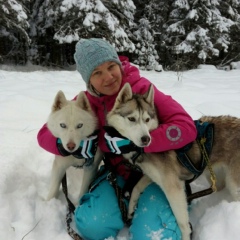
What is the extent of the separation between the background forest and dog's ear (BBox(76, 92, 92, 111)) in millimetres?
8460

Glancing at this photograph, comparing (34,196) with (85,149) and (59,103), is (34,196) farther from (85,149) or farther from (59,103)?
(59,103)

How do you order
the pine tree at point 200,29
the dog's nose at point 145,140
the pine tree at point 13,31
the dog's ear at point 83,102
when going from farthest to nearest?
the pine tree at point 200,29, the pine tree at point 13,31, the dog's ear at point 83,102, the dog's nose at point 145,140

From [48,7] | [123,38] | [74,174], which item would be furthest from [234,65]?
[74,174]

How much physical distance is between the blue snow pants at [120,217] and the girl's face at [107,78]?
34.9 inches

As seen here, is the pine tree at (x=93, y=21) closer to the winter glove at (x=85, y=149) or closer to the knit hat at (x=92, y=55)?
the knit hat at (x=92, y=55)

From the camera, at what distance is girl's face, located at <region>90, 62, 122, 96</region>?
2475mm

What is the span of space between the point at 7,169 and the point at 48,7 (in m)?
10.9

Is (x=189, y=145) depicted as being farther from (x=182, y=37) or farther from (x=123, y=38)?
(x=182, y=37)

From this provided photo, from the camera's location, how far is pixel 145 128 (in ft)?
7.22

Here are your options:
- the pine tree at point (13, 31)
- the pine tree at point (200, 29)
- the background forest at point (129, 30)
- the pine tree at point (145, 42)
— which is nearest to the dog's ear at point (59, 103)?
the background forest at point (129, 30)

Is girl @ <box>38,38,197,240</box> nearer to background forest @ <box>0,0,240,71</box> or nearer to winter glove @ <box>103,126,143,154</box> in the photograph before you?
winter glove @ <box>103,126,143,154</box>

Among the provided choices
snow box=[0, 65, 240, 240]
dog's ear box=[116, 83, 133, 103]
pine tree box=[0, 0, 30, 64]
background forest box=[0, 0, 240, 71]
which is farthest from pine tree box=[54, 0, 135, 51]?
dog's ear box=[116, 83, 133, 103]

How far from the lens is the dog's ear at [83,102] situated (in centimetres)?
260

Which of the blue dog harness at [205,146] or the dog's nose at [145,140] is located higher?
the dog's nose at [145,140]
